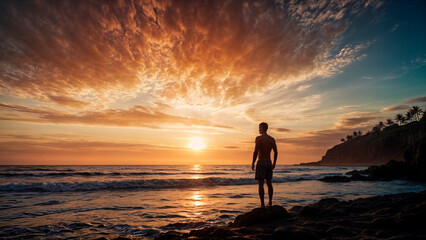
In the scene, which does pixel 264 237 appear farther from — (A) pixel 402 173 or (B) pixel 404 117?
(B) pixel 404 117

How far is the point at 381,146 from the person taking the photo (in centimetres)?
8150

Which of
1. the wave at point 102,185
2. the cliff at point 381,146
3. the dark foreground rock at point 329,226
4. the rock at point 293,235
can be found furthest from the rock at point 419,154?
the cliff at point 381,146

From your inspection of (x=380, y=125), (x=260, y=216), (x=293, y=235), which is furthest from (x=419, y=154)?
(x=380, y=125)

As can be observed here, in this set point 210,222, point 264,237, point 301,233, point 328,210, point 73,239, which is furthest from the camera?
point 210,222

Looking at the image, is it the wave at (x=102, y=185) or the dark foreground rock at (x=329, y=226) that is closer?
the dark foreground rock at (x=329, y=226)

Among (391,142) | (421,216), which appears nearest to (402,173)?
(421,216)

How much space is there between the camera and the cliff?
232ft

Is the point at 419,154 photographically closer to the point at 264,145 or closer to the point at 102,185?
the point at 264,145

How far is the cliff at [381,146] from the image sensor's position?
232ft

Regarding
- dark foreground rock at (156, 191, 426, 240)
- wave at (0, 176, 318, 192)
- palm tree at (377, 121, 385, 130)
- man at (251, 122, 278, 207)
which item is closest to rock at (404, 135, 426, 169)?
wave at (0, 176, 318, 192)

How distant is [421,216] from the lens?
4168 millimetres

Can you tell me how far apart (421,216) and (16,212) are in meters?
13.2

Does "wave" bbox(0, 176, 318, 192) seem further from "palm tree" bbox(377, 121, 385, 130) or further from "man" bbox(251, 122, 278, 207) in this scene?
"palm tree" bbox(377, 121, 385, 130)

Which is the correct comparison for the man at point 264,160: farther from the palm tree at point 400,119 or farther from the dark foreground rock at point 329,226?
the palm tree at point 400,119
